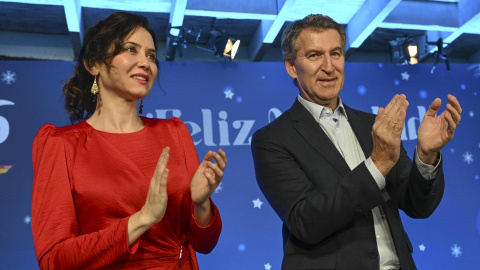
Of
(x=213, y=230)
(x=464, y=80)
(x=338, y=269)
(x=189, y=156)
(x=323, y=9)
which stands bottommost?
(x=338, y=269)

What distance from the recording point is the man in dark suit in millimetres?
1610

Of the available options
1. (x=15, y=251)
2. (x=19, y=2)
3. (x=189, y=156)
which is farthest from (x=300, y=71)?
(x=19, y=2)

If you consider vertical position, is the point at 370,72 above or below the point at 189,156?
above

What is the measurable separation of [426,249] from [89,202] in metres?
3.50

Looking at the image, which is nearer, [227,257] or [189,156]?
[189,156]

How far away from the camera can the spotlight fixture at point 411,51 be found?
499 cm

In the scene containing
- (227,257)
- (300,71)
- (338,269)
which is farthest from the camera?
(227,257)


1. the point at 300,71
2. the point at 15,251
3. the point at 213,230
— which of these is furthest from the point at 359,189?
the point at 15,251

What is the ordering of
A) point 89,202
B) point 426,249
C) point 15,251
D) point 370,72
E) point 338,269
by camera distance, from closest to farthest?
point 89,202 < point 338,269 < point 15,251 < point 426,249 < point 370,72

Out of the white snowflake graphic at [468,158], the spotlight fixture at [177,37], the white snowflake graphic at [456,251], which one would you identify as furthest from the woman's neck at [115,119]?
the white snowflake graphic at [468,158]

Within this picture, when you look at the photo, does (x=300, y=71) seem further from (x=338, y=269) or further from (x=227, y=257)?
(x=227, y=257)

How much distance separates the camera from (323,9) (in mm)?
4848

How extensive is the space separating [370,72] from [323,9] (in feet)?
2.41

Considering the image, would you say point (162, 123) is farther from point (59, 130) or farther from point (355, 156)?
point (355, 156)
